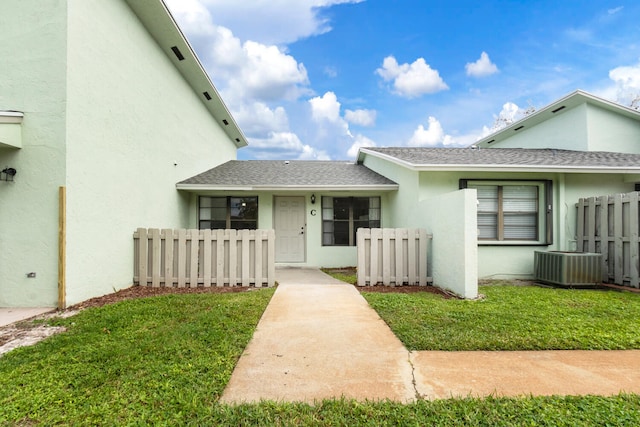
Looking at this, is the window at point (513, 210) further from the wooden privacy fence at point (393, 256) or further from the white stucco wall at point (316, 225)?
the white stucco wall at point (316, 225)

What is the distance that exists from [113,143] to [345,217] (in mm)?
6650

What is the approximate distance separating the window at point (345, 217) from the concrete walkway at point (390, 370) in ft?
19.8

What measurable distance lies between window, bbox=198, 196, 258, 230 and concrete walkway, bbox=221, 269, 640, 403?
6335 mm

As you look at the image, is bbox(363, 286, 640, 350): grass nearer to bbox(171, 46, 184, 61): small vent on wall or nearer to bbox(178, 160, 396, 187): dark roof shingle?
bbox(178, 160, 396, 187): dark roof shingle

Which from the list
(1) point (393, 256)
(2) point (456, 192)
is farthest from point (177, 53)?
(2) point (456, 192)

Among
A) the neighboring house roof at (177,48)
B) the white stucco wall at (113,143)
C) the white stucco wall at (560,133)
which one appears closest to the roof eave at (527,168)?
the white stucco wall at (560,133)

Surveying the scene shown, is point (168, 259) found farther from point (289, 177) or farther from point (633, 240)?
point (633, 240)

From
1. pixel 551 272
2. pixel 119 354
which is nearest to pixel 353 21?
pixel 551 272

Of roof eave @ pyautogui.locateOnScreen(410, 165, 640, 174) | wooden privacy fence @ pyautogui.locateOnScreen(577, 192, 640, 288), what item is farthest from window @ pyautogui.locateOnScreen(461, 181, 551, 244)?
wooden privacy fence @ pyautogui.locateOnScreen(577, 192, 640, 288)

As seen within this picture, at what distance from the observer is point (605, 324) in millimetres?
Result: 4008

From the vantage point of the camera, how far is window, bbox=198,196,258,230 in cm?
985

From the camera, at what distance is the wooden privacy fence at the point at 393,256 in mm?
6609

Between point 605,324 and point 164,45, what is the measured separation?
35.3ft

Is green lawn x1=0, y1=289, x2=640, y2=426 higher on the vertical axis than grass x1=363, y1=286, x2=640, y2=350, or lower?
higher
